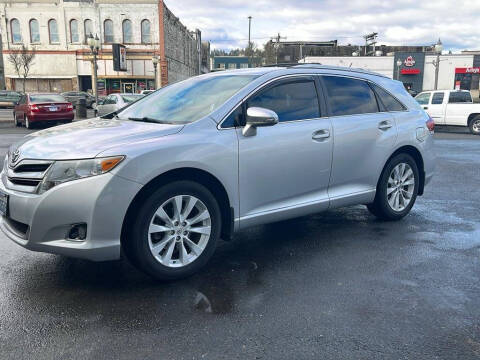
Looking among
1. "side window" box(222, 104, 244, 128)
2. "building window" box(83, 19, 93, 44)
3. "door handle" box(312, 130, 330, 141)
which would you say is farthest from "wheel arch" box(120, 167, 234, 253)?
"building window" box(83, 19, 93, 44)

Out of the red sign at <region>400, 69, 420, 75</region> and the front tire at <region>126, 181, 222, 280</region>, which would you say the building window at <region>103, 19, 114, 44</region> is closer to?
the red sign at <region>400, 69, 420, 75</region>

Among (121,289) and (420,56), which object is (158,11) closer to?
(420,56)

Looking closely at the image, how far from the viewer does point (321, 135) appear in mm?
4391

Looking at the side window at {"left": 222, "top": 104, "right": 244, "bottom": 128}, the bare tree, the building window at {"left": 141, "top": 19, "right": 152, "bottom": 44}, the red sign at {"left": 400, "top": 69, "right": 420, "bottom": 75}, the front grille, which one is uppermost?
the building window at {"left": 141, "top": 19, "right": 152, "bottom": 44}

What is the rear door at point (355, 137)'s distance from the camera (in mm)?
4598

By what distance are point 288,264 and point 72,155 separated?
203 cm

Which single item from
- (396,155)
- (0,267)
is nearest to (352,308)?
(396,155)

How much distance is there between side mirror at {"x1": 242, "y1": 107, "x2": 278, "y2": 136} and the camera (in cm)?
372

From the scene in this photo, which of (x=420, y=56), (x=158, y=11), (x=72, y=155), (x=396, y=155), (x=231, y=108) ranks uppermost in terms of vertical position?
(x=158, y=11)

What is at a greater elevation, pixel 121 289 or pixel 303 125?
pixel 303 125

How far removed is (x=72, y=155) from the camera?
318cm

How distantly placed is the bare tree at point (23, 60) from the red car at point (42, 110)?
2935cm

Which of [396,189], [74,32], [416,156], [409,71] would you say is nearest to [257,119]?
[396,189]

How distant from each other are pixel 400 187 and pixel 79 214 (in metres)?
3.71
